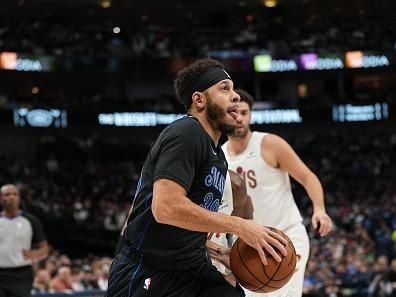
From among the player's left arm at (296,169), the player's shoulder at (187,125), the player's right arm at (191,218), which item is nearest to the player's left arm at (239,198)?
the player's left arm at (296,169)

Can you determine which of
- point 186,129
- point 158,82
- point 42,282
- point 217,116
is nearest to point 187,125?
point 186,129

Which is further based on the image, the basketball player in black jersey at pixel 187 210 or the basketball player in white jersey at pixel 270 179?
the basketball player in white jersey at pixel 270 179

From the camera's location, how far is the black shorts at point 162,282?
402 centimetres

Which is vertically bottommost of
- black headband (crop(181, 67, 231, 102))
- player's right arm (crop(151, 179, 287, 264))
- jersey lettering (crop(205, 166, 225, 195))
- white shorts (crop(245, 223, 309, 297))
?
white shorts (crop(245, 223, 309, 297))

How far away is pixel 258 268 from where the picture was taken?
3.99 metres

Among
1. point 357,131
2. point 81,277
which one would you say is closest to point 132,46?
point 357,131

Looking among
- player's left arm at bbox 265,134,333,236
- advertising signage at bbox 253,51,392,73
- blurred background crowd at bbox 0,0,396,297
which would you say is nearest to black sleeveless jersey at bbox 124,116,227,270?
player's left arm at bbox 265,134,333,236

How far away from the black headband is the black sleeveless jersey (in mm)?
178

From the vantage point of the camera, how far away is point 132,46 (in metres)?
33.4

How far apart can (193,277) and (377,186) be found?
24.8 m

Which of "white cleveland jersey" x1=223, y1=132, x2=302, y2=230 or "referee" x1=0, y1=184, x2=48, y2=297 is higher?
"white cleveland jersey" x1=223, y1=132, x2=302, y2=230

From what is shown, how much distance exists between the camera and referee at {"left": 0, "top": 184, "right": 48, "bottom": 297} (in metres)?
8.90

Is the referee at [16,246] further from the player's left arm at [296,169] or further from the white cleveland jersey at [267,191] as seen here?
the player's left arm at [296,169]

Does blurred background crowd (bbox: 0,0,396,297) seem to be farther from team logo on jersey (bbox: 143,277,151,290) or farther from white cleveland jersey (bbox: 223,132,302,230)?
team logo on jersey (bbox: 143,277,151,290)
